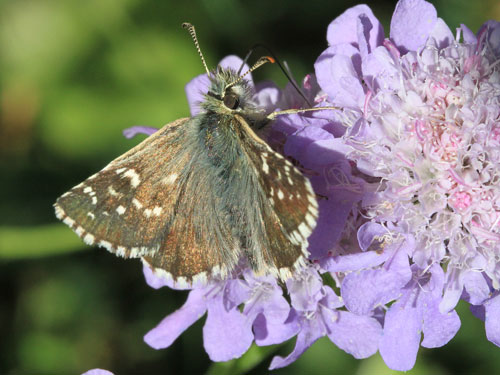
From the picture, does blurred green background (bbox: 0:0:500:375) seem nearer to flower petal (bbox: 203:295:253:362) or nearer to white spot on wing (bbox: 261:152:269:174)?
flower petal (bbox: 203:295:253:362)

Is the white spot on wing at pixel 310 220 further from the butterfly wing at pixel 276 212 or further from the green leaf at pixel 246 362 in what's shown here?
the green leaf at pixel 246 362

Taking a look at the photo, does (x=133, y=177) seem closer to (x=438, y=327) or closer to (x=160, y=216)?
(x=160, y=216)

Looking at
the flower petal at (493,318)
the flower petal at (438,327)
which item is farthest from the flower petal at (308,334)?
the flower petal at (493,318)

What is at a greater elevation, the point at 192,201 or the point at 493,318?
the point at 192,201

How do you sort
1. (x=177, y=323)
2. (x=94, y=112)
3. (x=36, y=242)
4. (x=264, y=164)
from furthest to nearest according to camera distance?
(x=94, y=112), (x=36, y=242), (x=177, y=323), (x=264, y=164)

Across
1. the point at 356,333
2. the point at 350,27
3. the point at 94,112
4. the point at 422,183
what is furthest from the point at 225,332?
the point at 94,112

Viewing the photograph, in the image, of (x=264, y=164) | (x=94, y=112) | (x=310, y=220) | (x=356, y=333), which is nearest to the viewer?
(x=310, y=220)

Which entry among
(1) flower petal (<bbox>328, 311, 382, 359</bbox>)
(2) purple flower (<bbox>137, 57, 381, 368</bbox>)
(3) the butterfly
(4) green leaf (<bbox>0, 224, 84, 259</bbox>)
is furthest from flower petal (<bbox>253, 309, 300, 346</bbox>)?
(4) green leaf (<bbox>0, 224, 84, 259</bbox>)
